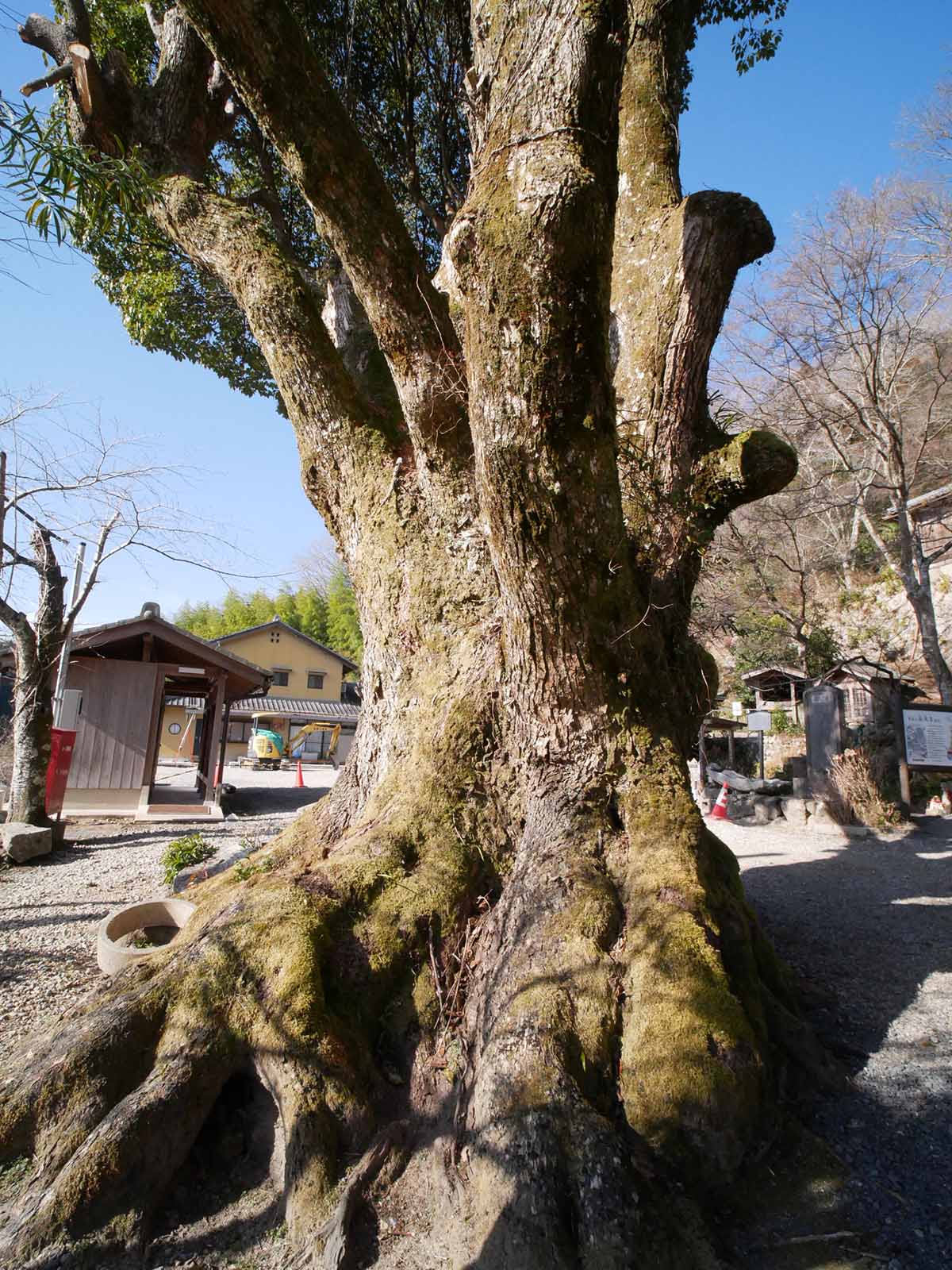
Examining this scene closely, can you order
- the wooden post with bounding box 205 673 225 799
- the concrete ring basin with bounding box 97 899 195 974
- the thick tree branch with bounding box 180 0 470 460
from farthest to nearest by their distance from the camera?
the wooden post with bounding box 205 673 225 799
the concrete ring basin with bounding box 97 899 195 974
the thick tree branch with bounding box 180 0 470 460

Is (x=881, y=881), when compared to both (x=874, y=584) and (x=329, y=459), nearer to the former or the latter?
(x=329, y=459)

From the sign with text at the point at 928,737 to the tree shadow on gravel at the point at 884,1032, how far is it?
4288 millimetres

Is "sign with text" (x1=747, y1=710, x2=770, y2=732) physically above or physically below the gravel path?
above

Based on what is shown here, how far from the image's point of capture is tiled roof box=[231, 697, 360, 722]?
3174 centimetres

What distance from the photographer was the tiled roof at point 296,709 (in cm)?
3174

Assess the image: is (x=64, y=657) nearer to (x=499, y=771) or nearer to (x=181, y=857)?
(x=181, y=857)

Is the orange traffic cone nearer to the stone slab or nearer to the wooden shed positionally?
the wooden shed

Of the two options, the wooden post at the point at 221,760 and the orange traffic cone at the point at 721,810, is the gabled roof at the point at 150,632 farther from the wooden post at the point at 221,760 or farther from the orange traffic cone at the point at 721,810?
the orange traffic cone at the point at 721,810

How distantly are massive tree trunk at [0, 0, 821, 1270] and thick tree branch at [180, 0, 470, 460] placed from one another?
2 centimetres

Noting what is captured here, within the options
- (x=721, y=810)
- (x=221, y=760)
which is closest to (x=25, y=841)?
(x=221, y=760)

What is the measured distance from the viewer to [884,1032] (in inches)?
125

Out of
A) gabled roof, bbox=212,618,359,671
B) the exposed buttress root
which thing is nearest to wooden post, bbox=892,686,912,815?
the exposed buttress root

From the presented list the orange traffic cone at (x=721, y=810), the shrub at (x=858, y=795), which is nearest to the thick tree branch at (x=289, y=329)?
the shrub at (x=858, y=795)

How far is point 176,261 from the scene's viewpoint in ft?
23.7
